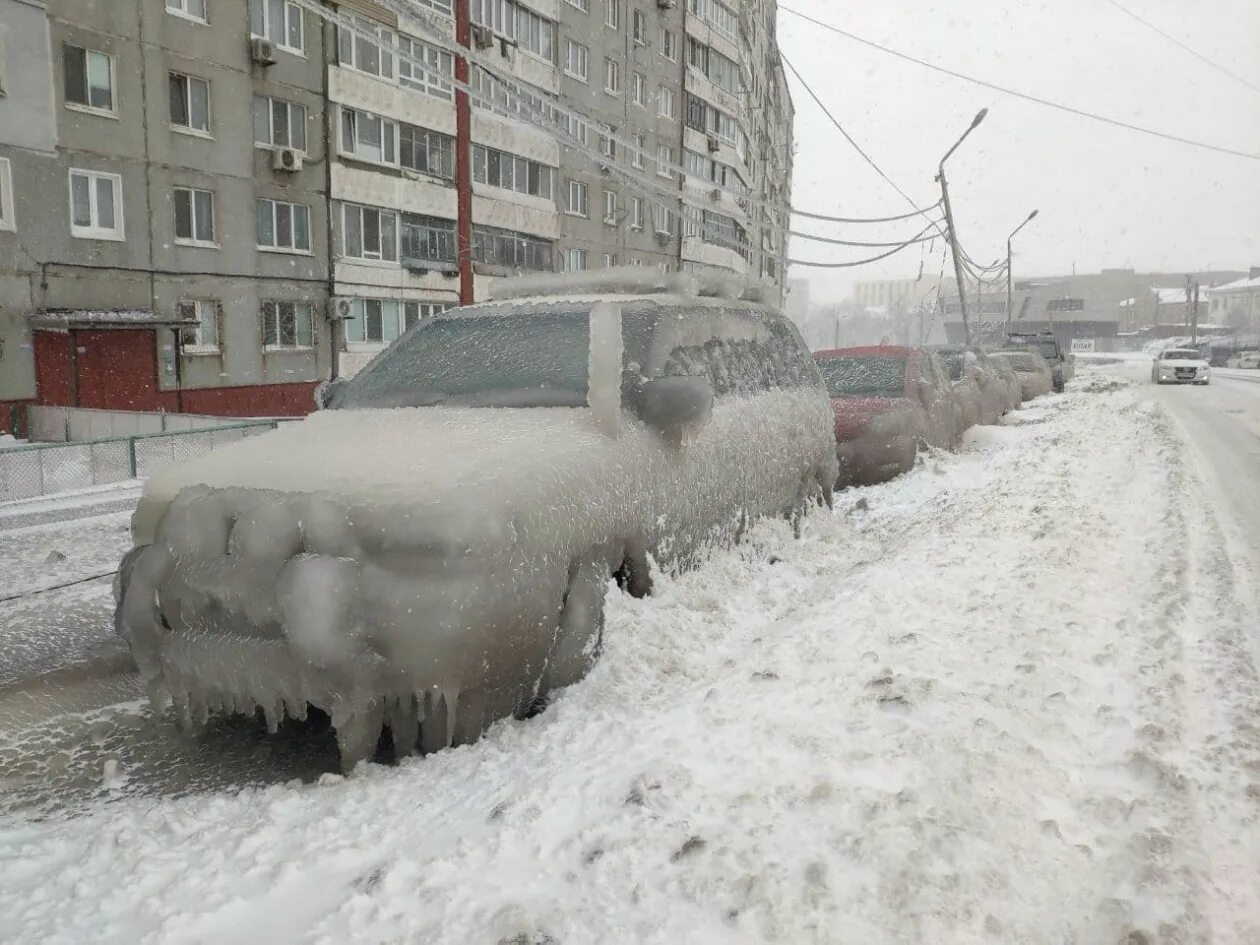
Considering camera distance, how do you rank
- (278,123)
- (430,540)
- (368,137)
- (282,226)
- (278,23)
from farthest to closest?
(368,137), (282,226), (278,123), (278,23), (430,540)

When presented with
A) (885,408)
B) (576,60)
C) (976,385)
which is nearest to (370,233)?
(576,60)

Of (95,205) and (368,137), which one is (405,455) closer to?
(95,205)

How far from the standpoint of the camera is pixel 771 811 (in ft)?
8.32

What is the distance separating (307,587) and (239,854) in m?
0.75

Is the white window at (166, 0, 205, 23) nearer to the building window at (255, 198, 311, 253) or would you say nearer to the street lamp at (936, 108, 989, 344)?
the building window at (255, 198, 311, 253)

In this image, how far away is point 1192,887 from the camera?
2.25 meters

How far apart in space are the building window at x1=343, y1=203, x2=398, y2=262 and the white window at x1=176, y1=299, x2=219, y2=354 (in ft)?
16.4

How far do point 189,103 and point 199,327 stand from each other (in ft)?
17.4

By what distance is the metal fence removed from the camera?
29.8 feet

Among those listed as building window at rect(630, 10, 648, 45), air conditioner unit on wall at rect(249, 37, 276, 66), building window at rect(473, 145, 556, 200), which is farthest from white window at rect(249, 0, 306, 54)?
building window at rect(630, 10, 648, 45)

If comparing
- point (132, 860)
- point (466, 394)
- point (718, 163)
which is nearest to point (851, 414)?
point (466, 394)

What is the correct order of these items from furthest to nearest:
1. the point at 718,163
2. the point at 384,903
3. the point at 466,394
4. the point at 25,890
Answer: the point at 718,163
the point at 466,394
the point at 25,890
the point at 384,903

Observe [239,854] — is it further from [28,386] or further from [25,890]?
[28,386]

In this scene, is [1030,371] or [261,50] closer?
[1030,371]
